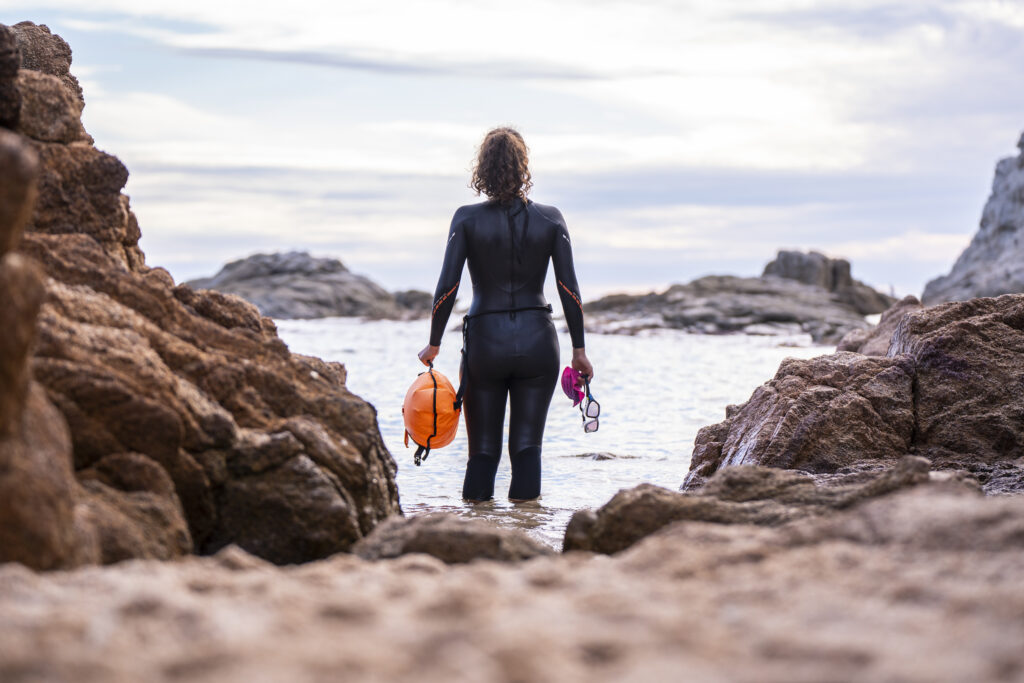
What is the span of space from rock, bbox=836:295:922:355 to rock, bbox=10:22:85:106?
21.7ft

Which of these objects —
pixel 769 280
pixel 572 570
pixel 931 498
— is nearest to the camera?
pixel 572 570

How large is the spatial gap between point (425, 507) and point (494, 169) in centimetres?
233

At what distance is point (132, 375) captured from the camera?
397 cm

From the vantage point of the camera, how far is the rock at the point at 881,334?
9.29 m

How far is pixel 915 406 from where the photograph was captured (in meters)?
6.93

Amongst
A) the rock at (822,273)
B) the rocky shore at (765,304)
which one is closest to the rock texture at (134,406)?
the rocky shore at (765,304)

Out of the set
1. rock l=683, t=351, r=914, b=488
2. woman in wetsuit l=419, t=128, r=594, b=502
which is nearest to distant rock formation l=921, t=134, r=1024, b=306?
rock l=683, t=351, r=914, b=488

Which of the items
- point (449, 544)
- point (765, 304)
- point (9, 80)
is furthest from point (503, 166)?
point (765, 304)

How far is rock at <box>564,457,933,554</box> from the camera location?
14.1 feet

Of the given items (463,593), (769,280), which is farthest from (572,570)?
(769,280)

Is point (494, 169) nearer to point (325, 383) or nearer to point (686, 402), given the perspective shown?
point (325, 383)

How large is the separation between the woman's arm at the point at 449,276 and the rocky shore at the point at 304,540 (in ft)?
5.32

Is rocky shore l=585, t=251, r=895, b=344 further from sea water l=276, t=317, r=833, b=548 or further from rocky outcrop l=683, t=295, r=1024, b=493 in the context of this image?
rocky outcrop l=683, t=295, r=1024, b=493

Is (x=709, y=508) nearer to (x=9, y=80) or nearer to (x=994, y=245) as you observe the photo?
(x=9, y=80)
